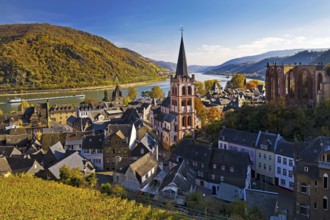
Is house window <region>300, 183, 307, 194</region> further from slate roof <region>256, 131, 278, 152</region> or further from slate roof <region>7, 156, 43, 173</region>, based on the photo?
slate roof <region>7, 156, 43, 173</region>

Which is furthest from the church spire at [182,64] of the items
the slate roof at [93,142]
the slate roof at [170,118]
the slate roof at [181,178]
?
the slate roof at [181,178]

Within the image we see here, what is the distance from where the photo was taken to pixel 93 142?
134ft

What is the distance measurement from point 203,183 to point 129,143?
39.2ft

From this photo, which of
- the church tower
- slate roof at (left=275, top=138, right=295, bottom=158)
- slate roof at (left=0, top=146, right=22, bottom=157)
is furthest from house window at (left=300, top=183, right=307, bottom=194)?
slate roof at (left=0, top=146, right=22, bottom=157)

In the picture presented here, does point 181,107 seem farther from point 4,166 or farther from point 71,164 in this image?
point 4,166

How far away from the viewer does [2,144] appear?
43594mm

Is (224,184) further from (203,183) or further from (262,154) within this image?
(262,154)

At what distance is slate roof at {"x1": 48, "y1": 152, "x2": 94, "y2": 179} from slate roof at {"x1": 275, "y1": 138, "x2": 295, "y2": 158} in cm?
2012

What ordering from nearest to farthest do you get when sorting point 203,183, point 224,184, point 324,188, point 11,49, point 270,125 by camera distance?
point 324,188 → point 224,184 → point 203,183 → point 270,125 → point 11,49

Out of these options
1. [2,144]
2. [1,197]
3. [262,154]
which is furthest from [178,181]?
[2,144]

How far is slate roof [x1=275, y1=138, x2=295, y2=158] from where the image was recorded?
31.3m

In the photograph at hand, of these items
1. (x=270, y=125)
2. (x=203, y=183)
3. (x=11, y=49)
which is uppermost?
(x=11, y=49)

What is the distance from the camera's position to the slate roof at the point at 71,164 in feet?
104

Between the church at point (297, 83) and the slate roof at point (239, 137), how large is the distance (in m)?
9.08
